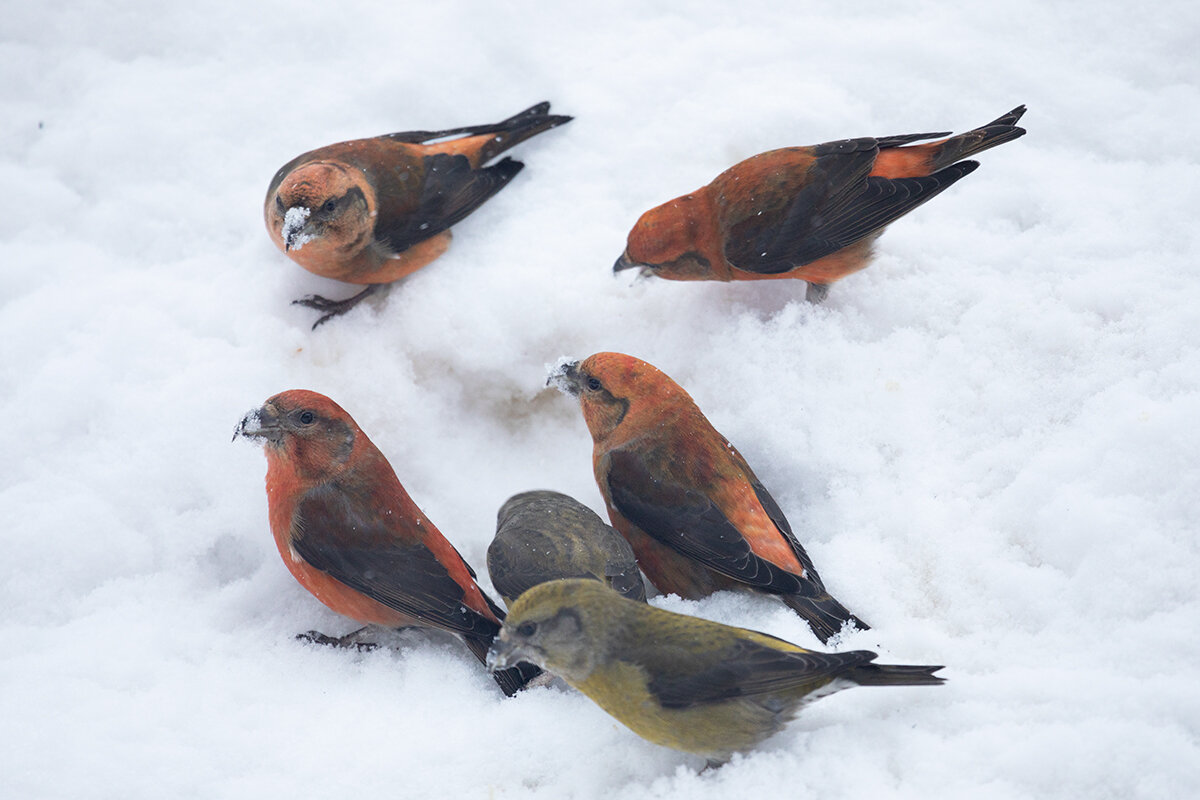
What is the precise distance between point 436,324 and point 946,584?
2.68 meters

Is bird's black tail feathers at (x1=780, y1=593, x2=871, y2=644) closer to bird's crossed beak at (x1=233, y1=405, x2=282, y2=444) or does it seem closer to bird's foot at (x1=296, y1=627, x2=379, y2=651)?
bird's foot at (x1=296, y1=627, x2=379, y2=651)

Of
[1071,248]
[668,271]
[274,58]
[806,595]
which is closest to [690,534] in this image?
[806,595]

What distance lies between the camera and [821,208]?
4.36 meters

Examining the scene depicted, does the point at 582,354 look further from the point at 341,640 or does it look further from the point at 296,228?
the point at 341,640

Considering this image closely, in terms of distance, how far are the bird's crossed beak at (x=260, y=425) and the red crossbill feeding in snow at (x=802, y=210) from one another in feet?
6.10

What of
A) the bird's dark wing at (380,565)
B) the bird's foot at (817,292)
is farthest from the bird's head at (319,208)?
the bird's foot at (817,292)

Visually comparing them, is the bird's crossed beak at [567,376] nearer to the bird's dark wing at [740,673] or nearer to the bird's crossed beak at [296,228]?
the bird's crossed beak at [296,228]

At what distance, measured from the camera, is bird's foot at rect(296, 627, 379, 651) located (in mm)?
3734

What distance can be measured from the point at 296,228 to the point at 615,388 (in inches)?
68.5

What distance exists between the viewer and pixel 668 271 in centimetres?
460

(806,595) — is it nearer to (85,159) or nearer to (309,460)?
(309,460)

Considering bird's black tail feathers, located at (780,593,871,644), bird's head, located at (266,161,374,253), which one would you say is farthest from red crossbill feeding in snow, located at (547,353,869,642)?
bird's head, located at (266,161,374,253)

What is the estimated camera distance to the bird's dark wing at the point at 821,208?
433cm

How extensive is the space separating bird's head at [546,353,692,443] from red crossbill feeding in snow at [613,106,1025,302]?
683 mm
